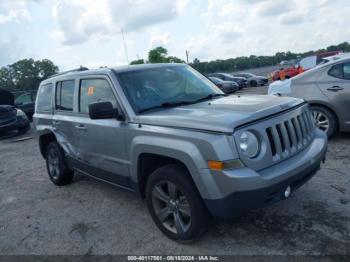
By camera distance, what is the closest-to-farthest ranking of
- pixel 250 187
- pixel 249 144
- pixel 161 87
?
1. pixel 250 187
2. pixel 249 144
3. pixel 161 87

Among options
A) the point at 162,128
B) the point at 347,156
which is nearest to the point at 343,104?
the point at 347,156

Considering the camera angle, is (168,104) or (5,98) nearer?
(168,104)

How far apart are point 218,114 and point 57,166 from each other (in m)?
3.61

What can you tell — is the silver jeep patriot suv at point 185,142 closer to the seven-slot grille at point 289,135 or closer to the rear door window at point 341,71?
the seven-slot grille at point 289,135

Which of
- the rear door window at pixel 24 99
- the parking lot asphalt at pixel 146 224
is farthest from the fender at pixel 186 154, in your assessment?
the rear door window at pixel 24 99

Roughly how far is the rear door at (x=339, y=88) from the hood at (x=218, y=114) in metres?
2.86

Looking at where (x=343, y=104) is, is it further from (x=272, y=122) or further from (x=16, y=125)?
(x=16, y=125)

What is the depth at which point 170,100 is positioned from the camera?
409 centimetres

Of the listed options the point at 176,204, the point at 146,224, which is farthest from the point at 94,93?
the point at 176,204

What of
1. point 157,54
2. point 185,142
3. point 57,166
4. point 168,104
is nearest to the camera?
point 185,142

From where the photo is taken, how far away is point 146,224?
412 centimetres

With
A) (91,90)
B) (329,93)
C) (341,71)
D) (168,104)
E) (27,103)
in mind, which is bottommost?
(27,103)

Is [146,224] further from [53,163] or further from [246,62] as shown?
[246,62]

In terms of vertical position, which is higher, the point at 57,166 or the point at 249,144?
the point at 249,144
